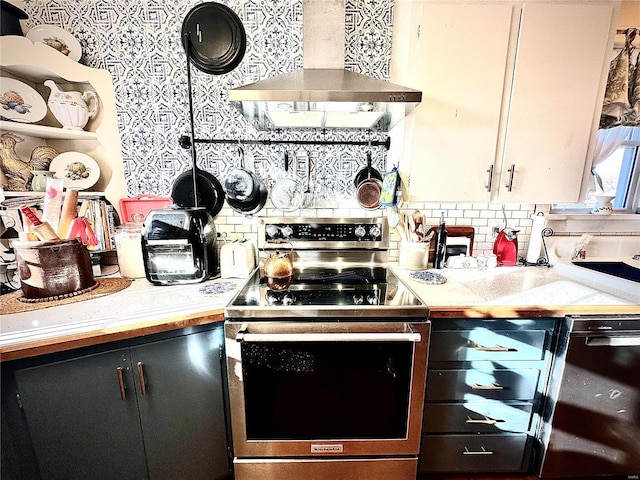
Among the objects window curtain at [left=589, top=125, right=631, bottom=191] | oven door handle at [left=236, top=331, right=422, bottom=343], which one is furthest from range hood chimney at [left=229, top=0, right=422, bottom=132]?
window curtain at [left=589, top=125, right=631, bottom=191]

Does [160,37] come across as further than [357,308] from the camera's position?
Yes

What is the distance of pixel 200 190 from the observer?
1.71 meters

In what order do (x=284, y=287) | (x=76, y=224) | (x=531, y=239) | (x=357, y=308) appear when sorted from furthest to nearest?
(x=531, y=239), (x=284, y=287), (x=76, y=224), (x=357, y=308)

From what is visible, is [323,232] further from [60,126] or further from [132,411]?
[60,126]

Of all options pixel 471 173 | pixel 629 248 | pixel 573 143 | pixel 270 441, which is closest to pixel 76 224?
pixel 270 441

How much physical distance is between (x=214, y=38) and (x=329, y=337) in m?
1.68

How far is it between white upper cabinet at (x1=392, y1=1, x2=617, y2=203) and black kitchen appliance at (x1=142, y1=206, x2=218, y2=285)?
42.7 inches

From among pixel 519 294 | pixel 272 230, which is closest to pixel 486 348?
pixel 519 294

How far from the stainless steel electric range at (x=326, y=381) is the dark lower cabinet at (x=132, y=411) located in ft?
0.38

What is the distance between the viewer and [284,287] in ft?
4.59

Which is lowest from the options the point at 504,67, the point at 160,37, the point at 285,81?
the point at 285,81

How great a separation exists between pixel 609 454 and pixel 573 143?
57.6 inches

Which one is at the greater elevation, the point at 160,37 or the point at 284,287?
the point at 160,37

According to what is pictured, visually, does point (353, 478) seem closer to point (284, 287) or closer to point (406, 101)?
point (284, 287)
